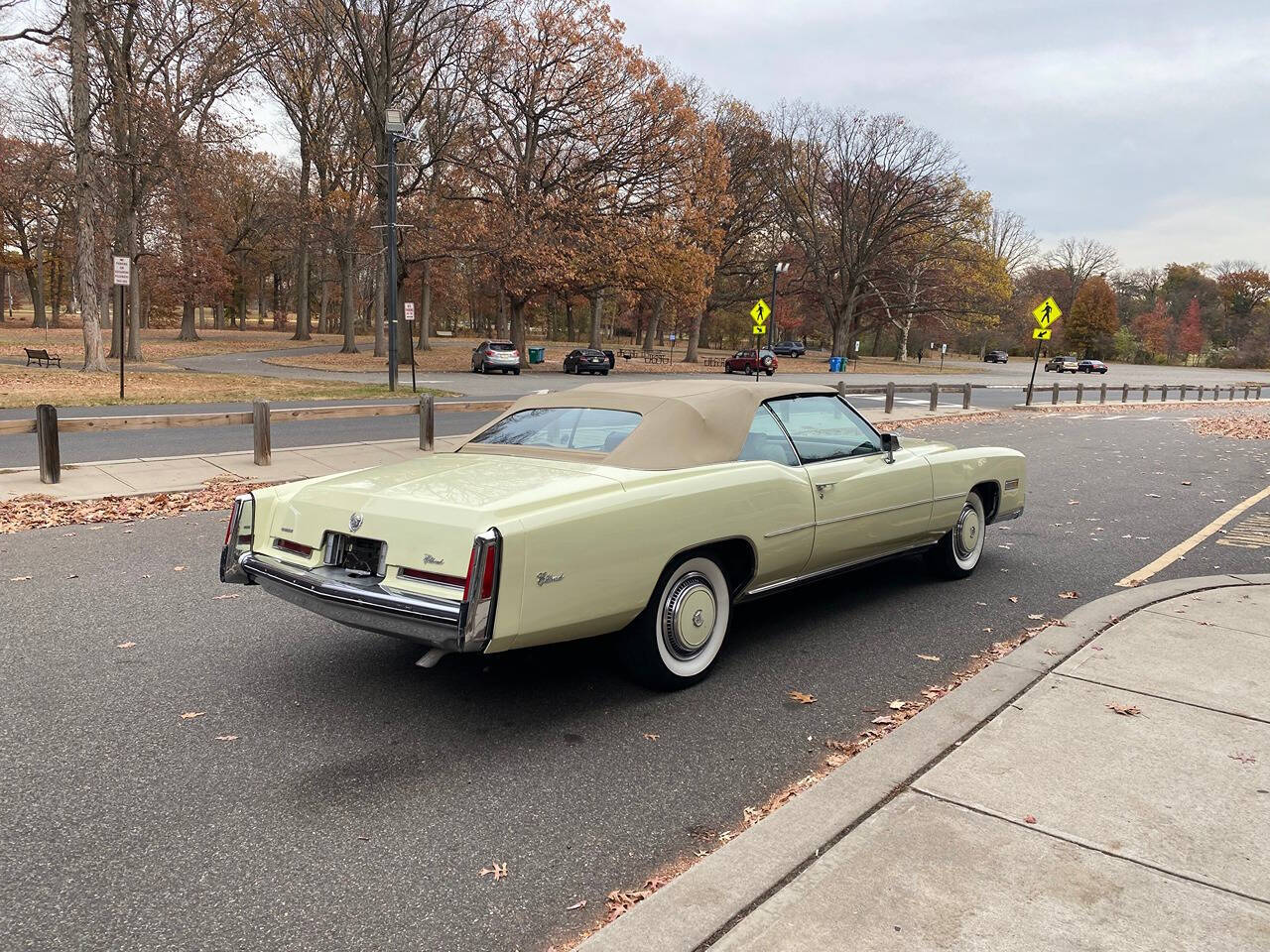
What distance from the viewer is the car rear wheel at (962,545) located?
6.06 meters

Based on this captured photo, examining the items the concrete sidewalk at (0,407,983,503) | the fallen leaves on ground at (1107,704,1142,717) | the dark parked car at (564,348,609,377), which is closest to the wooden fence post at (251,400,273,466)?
the concrete sidewalk at (0,407,983,503)

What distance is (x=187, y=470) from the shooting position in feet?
33.2

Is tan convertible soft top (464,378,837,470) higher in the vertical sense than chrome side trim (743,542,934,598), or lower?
higher

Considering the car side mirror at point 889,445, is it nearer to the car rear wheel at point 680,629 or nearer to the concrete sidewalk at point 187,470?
the car rear wheel at point 680,629

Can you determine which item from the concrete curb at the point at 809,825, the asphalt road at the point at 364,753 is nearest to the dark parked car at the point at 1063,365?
the asphalt road at the point at 364,753

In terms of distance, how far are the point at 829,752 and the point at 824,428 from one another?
6.97 feet

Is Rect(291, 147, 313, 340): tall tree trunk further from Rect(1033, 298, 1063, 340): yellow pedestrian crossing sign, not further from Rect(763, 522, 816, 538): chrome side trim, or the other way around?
Rect(763, 522, 816, 538): chrome side trim

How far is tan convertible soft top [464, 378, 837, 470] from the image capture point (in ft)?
14.1

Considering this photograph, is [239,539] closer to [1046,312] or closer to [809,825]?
[809,825]

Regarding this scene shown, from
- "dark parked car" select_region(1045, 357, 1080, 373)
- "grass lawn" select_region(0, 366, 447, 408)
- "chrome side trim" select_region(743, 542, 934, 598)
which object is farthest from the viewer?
"dark parked car" select_region(1045, 357, 1080, 373)

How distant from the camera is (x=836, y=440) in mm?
5258

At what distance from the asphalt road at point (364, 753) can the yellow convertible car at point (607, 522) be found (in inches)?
17.0

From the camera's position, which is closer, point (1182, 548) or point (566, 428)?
point (566, 428)

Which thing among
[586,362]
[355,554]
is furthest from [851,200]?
[355,554]
